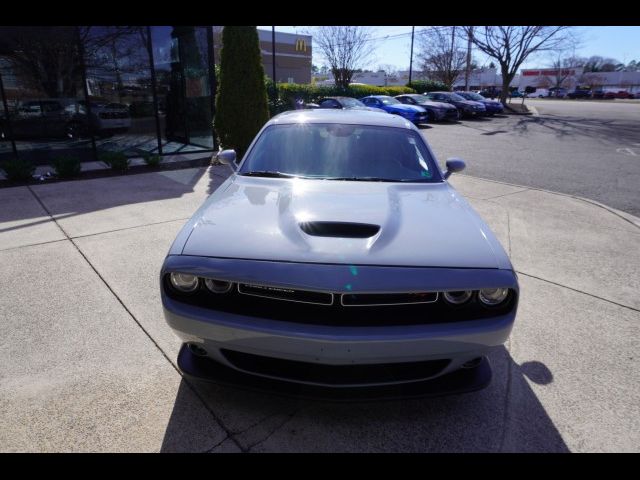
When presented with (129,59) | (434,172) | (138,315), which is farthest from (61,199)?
(434,172)

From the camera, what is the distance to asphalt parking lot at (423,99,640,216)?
816cm

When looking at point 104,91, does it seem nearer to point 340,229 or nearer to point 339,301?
point 340,229

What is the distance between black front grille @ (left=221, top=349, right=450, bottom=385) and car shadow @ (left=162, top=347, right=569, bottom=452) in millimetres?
149

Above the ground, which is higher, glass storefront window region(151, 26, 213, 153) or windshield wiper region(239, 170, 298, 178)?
glass storefront window region(151, 26, 213, 153)

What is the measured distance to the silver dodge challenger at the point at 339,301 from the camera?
74.8 inches

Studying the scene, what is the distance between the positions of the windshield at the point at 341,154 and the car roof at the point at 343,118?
8cm

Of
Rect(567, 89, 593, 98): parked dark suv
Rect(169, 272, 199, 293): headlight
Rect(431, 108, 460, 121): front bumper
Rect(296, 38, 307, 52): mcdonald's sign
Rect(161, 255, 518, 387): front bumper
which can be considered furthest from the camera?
Rect(567, 89, 593, 98): parked dark suv

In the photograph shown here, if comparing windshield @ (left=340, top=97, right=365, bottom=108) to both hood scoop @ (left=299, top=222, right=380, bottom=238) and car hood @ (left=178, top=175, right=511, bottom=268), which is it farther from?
hood scoop @ (left=299, top=222, right=380, bottom=238)

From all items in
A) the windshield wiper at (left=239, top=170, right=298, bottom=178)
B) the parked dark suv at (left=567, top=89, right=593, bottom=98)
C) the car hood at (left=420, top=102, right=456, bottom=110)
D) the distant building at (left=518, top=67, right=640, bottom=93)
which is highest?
the distant building at (left=518, top=67, right=640, bottom=93)

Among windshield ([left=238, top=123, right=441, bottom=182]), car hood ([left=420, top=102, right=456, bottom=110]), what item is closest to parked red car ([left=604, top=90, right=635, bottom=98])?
car hood ([left=420, top=102, right=456, bottom=110])

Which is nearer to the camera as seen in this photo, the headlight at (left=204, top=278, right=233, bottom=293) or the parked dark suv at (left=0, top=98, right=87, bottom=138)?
the headlight at (left=204, top=278, right=233, bottom=293)

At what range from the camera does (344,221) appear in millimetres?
2279

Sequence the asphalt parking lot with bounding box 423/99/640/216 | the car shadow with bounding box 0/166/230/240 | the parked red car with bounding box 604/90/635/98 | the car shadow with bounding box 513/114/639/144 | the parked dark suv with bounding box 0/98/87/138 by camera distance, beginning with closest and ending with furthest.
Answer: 1. the car shadow with bounding box 0/166/230/240
2. the asphalt parking lot with bounding box 423/99/640/216
3. the parked dark suv with bounding box 0/98/87/138
4. the car shadow with bounding box 513/114/639/144
5. the parked red car with bounding box 604/90/635/98
